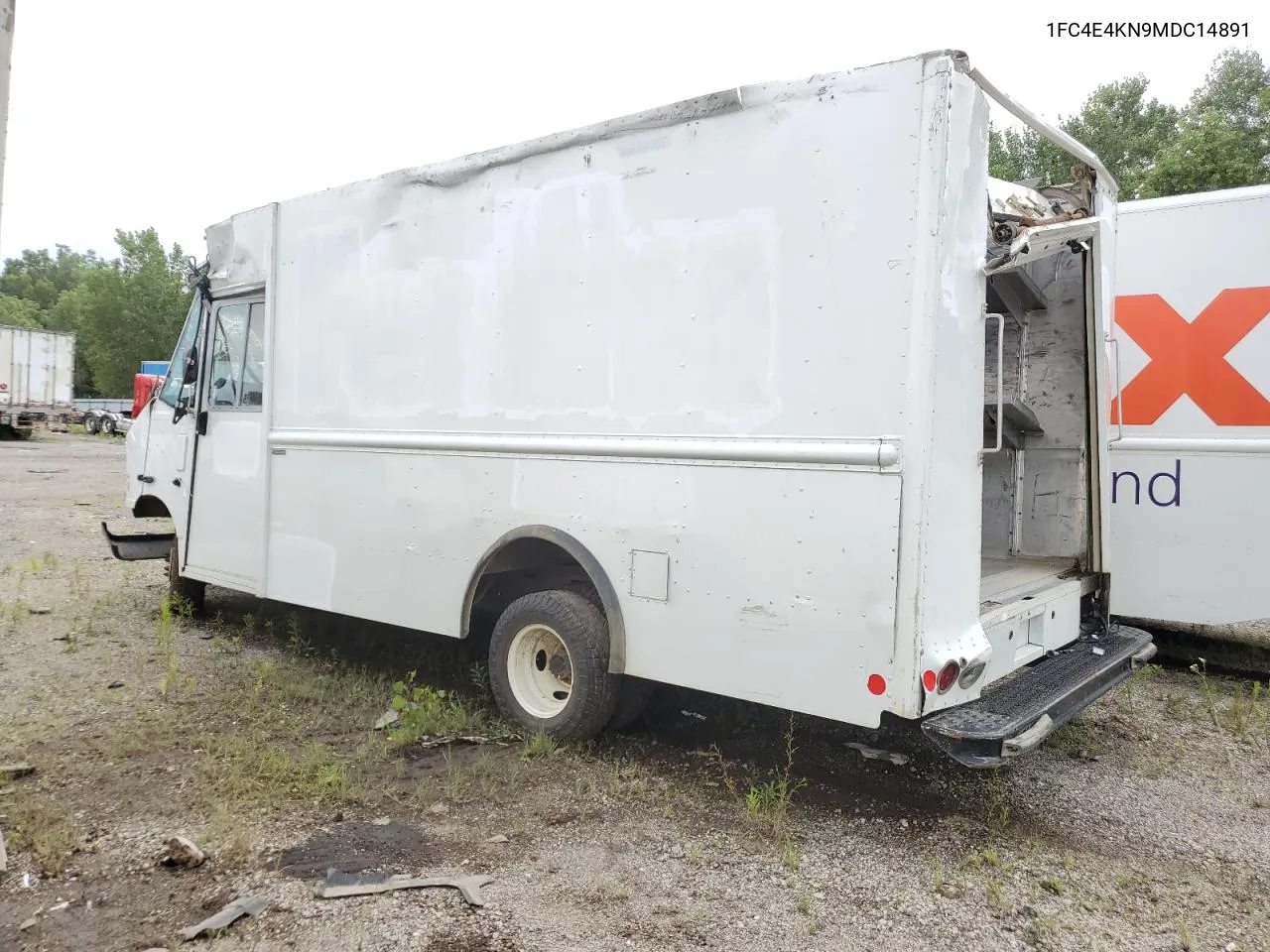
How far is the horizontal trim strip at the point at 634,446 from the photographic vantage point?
3492 mm

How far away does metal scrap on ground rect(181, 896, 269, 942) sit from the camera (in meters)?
2.96

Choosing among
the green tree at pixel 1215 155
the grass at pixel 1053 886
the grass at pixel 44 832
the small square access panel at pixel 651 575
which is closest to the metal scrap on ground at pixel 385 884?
the grass at pixel 44 832

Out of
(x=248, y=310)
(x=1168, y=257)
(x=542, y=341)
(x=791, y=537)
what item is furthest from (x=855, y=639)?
(x=248, y=310)

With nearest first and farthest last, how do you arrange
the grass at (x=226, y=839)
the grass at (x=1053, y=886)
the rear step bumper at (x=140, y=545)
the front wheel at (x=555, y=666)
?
1. the grass at (x=1053, y=886)
2. the grass at (x=226, y=839)
3. the front wheel at (x=555, y=666)
4. the rear step bumper at (x=140, y=545)

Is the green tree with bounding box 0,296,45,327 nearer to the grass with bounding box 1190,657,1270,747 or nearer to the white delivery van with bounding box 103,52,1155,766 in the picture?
the white delivery van with bounding box 103,52,1155,766

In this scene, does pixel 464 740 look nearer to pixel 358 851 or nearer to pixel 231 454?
pixel 358 851

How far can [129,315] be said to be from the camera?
4609cm

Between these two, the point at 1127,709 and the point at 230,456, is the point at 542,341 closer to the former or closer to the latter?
the point at 230,456

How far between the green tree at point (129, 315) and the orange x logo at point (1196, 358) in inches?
1873

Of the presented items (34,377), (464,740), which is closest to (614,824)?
(464,740)

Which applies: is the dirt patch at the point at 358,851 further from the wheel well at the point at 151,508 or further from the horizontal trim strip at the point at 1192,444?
the horizontal trim strip at the point at 1192,444

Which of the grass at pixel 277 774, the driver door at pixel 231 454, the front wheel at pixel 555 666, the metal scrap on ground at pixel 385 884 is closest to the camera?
the metal scrap on ground at pixel 385 884

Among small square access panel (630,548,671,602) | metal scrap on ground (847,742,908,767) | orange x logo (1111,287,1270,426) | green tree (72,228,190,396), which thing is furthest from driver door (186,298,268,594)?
green tree (72,228,190,396)

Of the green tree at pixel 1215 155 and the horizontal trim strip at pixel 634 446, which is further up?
the green tree at pixel 1215 155
